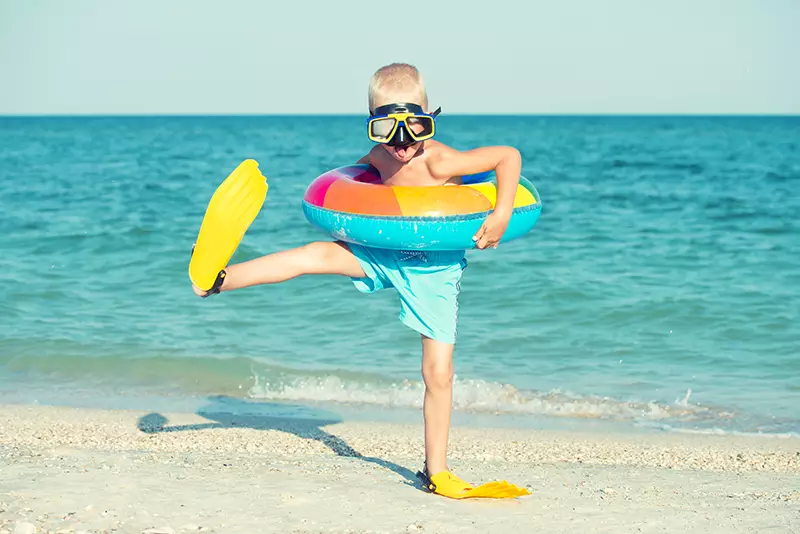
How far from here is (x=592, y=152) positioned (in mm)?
34500

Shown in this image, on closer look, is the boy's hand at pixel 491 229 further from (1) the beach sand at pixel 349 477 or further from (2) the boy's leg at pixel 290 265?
(1) the beach sand at pixel 349 477

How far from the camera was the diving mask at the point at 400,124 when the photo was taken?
12.2 feet

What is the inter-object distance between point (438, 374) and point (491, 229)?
643mm

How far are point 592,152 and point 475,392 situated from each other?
1145 inches

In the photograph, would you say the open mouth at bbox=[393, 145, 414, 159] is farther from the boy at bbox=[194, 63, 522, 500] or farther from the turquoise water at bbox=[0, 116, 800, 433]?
the turquoise water at bbox=[0, 116, 800, 433]

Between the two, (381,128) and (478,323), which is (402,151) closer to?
(381,128)

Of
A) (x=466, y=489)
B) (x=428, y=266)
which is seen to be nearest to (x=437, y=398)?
(x=466, y=489)

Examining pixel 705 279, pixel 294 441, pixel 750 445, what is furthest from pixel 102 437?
pixel 705 279

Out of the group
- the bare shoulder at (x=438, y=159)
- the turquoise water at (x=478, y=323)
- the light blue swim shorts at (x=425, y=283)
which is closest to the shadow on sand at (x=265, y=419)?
the turquoise water at (x=478, y=323)

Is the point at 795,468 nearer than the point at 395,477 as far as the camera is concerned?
No
